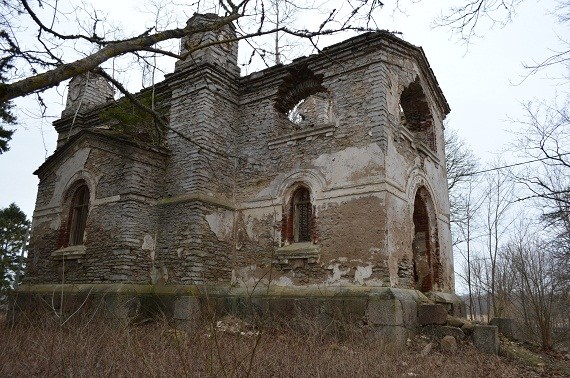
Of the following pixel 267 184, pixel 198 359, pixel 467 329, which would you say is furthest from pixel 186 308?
pixel 467 329

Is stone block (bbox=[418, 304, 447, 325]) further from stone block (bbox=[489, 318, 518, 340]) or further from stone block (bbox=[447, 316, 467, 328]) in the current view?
stone block (bbox=[489, 318, 518, 340])

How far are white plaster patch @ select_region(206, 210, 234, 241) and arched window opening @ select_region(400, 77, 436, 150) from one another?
17.2 ft

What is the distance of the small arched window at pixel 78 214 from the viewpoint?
11.3 m

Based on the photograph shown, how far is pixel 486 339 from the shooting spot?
7984 millimetres

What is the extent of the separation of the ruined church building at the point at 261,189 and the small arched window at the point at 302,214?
3 centimetres

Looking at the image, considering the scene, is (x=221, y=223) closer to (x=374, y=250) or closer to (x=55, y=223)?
(x=374, y=250)

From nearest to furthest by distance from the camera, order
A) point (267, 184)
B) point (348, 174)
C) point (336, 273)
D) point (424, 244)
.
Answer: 1. point (336, 273)
2. point (348, 174)
3. point (267, 184)
4. point (424, 244)

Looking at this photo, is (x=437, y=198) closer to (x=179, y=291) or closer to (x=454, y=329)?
(x=454, y=329)

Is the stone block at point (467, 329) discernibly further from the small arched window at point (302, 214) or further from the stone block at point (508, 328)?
the small arched window at point (302, 214)

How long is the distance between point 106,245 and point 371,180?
615 cm

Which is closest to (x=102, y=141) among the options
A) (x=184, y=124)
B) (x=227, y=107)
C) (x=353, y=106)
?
(x=184, y=124)

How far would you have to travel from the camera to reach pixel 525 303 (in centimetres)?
1748

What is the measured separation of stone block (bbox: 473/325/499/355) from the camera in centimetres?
793

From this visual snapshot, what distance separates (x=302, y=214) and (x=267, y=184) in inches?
46.9
